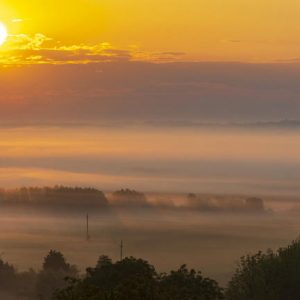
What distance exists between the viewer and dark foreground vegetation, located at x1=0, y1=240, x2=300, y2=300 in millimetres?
58625

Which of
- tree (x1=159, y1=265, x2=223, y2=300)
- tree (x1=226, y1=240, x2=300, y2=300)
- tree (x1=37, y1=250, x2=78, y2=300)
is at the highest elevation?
tree (x1=37, y1=250, x2=78, y2=300)

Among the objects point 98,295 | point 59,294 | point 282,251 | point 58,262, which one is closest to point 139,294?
point 98,295

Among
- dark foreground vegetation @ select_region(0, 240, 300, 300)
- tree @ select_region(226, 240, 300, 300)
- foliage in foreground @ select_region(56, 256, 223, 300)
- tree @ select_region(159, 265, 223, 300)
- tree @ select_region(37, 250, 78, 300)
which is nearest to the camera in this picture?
dark foreground vegetation @ select_region(0, 240, 300, 300)

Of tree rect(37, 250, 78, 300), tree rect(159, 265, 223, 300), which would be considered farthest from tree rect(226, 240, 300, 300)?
tree rect(37, 250, 78, 300)

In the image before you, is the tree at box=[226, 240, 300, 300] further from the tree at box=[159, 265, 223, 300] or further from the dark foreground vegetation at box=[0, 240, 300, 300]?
the tree at box=[159, 265, 223, 300]

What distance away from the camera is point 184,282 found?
71312 millimetres

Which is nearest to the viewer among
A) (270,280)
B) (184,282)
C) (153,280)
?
(153,280)

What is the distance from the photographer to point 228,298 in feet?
289

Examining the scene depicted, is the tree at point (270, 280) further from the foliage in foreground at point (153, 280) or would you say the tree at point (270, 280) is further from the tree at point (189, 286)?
the tree at point (189, 286)

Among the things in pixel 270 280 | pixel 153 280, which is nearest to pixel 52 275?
pixel 270 280

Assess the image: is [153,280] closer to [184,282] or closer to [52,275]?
[184,282]

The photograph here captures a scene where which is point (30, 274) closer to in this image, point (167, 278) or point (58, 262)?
point (58, 262)

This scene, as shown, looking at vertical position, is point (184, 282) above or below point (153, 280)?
above

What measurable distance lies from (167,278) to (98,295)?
14567 mm
